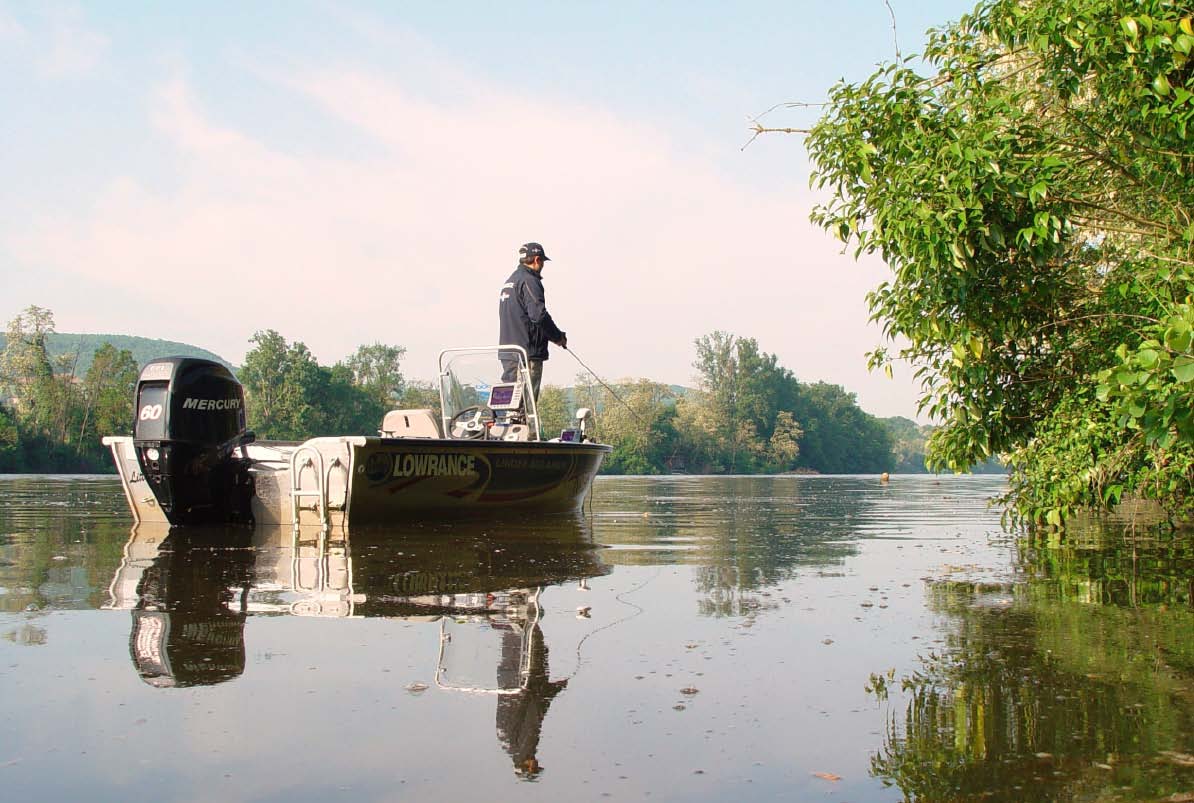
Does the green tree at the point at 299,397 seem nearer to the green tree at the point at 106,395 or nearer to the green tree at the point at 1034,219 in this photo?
the green tree at the point at 106,395

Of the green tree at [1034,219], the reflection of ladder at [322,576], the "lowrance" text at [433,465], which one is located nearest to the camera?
the reflection of ladder at [322,576]

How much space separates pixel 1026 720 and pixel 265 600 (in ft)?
13.0

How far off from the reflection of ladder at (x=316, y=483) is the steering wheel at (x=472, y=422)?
2.33 metres

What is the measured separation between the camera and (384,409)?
101 m

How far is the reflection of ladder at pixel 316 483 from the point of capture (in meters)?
10.1

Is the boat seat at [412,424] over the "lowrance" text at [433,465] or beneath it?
over

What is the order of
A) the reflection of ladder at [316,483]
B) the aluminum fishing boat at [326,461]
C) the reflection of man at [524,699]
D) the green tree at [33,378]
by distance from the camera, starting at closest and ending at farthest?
1. the reflection of man at [524,699]
2. the aluminum fishing boat at [326,461]
3. the reflection of ladder at [316,483]
4. the green tree at [33,378]

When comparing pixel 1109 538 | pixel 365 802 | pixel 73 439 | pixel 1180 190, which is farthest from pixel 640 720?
pixel 73 439

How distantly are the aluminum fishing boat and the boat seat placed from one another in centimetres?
1

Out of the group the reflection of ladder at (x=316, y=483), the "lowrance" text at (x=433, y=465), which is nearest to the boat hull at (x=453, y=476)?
the "lowrance" text at (x=433, y=465)

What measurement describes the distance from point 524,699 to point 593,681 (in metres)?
0.34

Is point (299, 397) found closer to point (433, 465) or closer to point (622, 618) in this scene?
point (433, 465)

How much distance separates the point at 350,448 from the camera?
32.3ft

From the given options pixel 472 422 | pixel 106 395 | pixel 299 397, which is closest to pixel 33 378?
pixel 106 395
